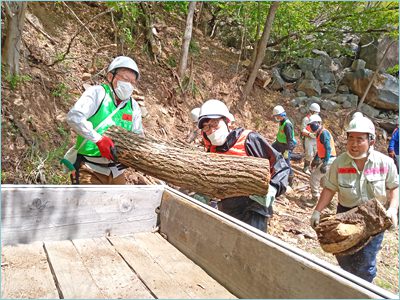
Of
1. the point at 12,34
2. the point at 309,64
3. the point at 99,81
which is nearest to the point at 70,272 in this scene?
the point at 12,34

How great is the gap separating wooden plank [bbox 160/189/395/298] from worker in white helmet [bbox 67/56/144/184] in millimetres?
1210

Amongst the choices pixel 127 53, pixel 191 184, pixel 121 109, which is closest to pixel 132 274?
pixel 191 184

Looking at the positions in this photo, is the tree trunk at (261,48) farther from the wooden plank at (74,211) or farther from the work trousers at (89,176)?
the wooden plank at (74,211)

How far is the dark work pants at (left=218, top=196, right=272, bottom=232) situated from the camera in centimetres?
307

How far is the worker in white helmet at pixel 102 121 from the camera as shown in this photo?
3205 millimetres

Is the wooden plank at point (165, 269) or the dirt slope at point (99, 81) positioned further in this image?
the dirt slope at point (99, 81)

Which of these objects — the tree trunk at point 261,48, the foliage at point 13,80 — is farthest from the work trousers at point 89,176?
the tree trunk at point 261,48

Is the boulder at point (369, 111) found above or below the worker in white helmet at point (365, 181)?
above

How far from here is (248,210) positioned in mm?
3104

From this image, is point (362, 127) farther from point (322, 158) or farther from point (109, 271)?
point (322, 158)

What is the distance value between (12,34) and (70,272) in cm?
556

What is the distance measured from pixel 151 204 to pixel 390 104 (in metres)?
16.2

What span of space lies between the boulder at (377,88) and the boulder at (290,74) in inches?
98.9

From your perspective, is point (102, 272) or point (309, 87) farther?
point (309, 87)
